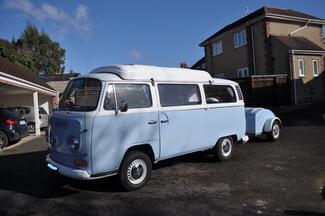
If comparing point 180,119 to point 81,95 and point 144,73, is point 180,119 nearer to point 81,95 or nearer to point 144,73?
point 144,73

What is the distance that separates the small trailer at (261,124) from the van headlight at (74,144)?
6756 mm

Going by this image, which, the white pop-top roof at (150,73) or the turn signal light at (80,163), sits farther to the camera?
the white pop-top roof at (150,73)

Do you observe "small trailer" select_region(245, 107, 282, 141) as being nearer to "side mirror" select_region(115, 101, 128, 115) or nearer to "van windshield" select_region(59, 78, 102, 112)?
"side mirror" select_region(115, 101, 128, 115)

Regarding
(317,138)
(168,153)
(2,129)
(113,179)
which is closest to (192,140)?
(168,153)

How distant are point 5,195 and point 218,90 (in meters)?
5.34

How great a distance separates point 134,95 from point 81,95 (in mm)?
1015

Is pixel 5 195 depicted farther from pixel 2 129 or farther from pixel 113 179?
pixel 2 129

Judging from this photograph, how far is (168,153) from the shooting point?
6770 millimetres

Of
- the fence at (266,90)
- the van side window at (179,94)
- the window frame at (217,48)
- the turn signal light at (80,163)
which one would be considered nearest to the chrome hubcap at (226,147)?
the van side window at (179,94)

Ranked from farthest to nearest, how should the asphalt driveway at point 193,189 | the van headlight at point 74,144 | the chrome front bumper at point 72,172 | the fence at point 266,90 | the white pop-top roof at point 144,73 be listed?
the fence at point 266,90
the white pop-top roof at point 144,73
the van headlight at point 74,144
the chrome front bumper at point 72,172
the asphalt driveway at point 193,189

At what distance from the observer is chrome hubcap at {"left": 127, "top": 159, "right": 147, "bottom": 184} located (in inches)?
240

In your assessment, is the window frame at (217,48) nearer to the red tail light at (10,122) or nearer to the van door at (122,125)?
the red tail light at (10,122)

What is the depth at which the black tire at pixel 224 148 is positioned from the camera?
26.6 ft

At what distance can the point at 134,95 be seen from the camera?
6258 millimetres
